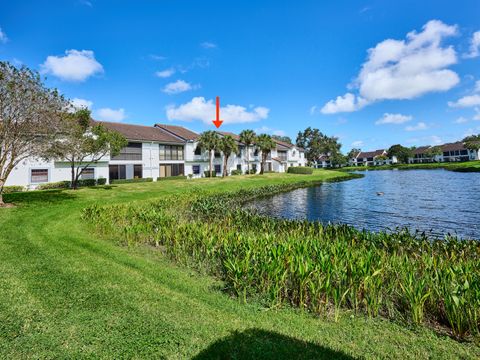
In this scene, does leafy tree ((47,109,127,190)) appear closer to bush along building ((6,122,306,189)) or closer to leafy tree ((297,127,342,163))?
bush along building ((6,122,306,189))

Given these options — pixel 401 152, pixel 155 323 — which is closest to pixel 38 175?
pixel 155 323

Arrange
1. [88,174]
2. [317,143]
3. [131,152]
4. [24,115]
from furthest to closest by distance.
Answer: [317,143] → [131,152] → [88,174] → [24,115]

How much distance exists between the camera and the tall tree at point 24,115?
16.2 m

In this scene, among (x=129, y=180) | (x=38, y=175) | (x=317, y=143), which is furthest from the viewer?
(x=317, y=143)

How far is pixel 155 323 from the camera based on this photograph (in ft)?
16.9

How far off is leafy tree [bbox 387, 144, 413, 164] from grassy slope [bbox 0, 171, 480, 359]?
135 m

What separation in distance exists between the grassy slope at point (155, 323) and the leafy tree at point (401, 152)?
5307 inches

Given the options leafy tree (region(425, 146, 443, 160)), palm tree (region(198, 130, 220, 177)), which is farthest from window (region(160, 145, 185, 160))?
leafy tree (region(425, 146, 443, 160))

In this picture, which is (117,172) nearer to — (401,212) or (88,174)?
(88,174)

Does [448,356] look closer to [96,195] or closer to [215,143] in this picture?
[96,195]

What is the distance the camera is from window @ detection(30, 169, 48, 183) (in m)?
31.0

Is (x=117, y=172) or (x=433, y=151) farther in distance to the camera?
(x=433, y=151)

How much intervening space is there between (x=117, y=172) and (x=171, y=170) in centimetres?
948

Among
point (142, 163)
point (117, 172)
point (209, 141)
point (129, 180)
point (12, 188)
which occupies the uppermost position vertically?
point (209, 141)
